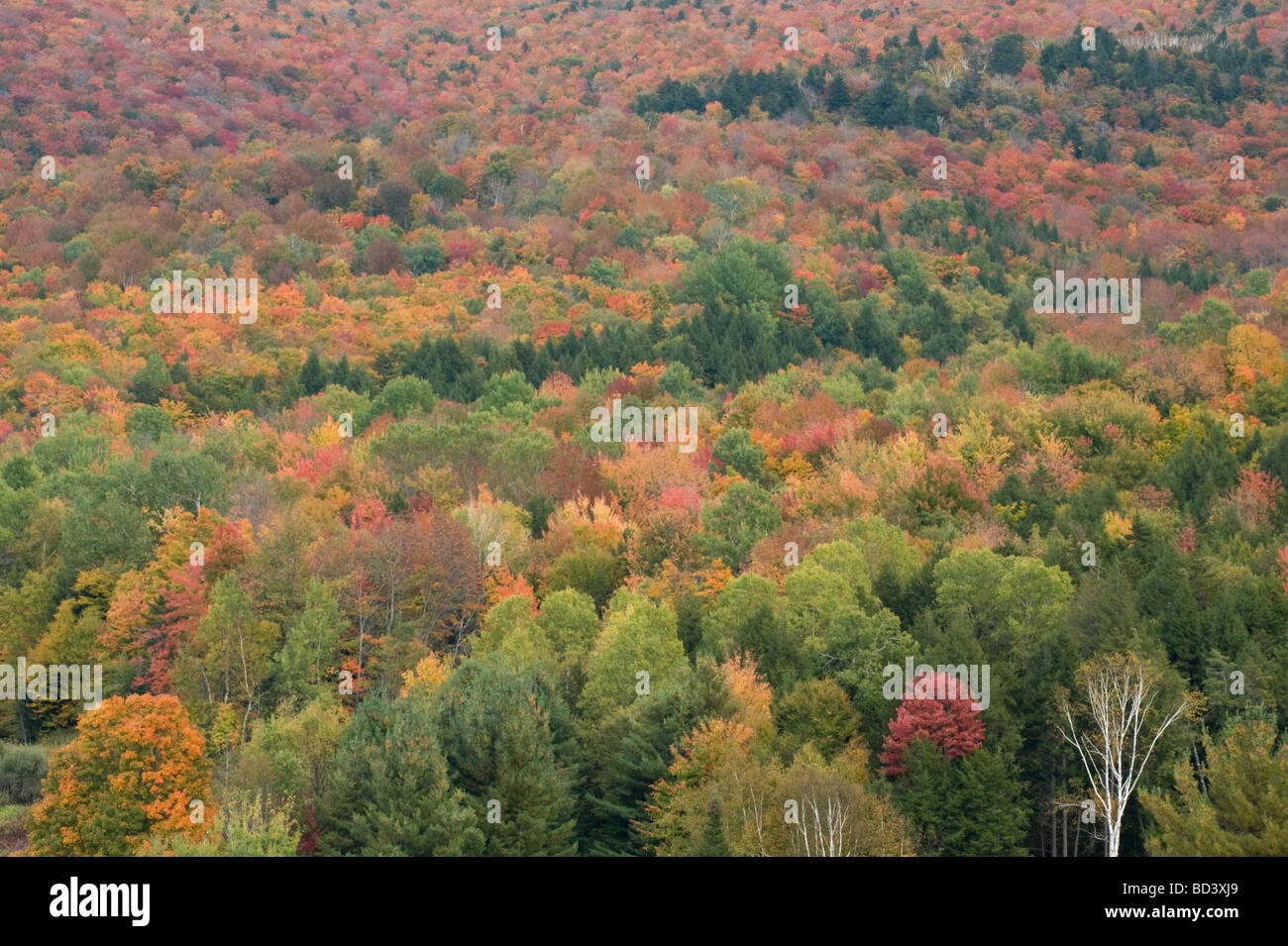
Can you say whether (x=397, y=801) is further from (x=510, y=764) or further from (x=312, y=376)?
(x=312, y=376)

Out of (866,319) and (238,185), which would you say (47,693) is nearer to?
(866,319)

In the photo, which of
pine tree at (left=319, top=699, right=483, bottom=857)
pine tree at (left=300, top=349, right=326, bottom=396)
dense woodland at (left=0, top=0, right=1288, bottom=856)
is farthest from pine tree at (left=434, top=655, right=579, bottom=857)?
pine tree at (left=300, top=349, right=326, bottom=396)

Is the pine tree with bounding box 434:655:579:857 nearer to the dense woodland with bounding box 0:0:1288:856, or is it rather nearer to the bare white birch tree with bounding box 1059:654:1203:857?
the dense woodland with bounding box 0:0:1288:856

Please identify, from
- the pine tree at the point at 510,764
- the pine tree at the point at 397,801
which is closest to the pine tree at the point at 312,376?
the pine tree at the point at 510,764

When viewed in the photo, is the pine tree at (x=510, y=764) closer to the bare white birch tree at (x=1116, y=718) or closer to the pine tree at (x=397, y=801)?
the pine tree at (x=397, y=801)

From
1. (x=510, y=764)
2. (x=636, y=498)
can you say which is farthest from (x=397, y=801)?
(x=636, y=498)
